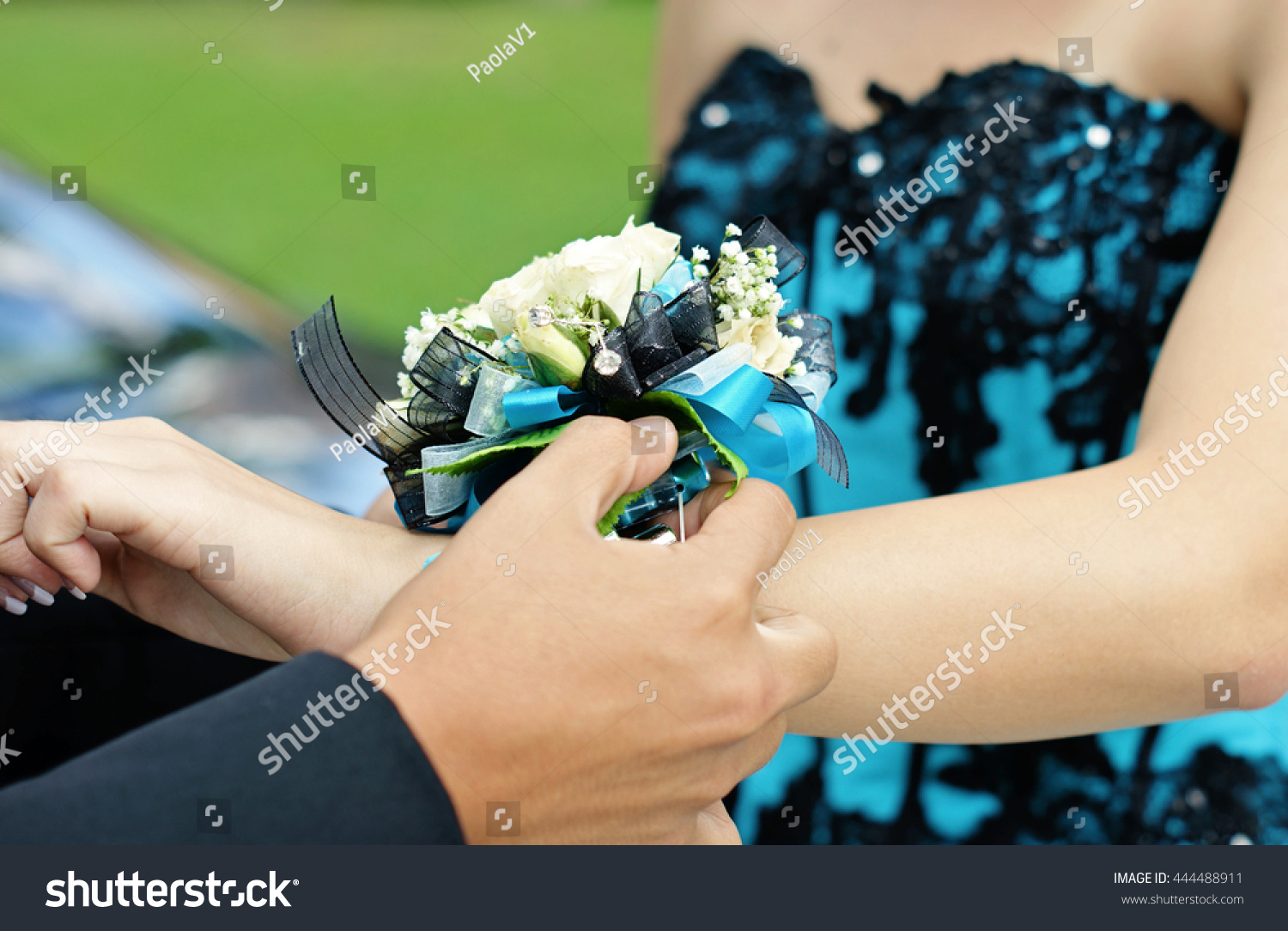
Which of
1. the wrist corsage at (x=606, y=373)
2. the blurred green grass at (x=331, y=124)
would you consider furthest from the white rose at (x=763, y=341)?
the blurred green grass at (x=331, y=124)

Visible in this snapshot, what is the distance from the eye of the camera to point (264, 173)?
4.45ft

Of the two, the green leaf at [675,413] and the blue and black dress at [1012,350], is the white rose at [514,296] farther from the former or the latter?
the blue and black dress at [1012,350]

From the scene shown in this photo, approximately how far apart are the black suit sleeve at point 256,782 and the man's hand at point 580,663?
14 mm

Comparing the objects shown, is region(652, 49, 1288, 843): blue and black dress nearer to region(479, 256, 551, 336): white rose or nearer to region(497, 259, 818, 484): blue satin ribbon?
region(497, 259, 818, 484): blue satin ribbon

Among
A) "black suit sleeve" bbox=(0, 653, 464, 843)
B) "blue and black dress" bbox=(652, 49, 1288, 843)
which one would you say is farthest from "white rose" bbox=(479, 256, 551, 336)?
"blue and black dress" bbox=(652, 49, 1288, 843)

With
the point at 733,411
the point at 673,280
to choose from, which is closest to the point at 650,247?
the point at 673,280

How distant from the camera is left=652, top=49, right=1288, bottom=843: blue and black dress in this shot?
0.63m

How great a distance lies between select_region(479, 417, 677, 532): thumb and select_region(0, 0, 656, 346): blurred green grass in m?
0.98

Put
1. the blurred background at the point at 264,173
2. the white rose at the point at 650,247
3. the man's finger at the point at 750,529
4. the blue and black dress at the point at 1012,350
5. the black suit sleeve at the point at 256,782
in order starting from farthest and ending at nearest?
1. the blurred background at the point at 264,173
2. the blue and black dress at the point at 1012,350
3. the white rose at the point at 650,247
4. the man's finger at the point at 750,529
5. the black suit sleeve at the point at 256,782

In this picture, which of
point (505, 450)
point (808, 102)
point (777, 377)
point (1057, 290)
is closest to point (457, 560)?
point (505, 450)

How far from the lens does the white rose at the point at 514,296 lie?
49cm

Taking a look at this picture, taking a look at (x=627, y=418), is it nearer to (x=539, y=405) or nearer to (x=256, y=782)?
(x=539, y=405)

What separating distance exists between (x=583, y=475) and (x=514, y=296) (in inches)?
5.7

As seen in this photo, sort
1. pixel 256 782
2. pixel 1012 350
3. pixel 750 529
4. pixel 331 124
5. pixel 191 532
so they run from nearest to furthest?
pixel 256 782, pixel 750 529, pixel 191 532, pixel 1012 350, pixel 331 124
